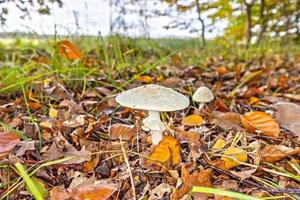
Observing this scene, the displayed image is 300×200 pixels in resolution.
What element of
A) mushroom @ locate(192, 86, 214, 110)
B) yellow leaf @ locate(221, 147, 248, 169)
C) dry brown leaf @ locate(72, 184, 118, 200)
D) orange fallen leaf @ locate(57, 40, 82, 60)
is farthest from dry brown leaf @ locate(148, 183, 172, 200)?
orange fallen leaf @ locate(57, 40, 82, 60)

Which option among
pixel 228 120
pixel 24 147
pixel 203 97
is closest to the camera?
pixel 24 147

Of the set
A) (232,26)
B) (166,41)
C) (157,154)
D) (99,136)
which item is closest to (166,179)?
(157,154)

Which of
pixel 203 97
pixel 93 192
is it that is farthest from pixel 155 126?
pixel 203 97

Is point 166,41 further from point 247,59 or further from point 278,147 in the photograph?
point 278,147

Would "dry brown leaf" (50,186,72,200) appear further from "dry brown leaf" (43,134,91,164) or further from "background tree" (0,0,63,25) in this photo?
"background tree" (0,0,63,25)

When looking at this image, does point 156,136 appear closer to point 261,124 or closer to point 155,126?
point 155,126

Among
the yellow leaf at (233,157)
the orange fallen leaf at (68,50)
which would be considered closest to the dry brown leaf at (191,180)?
the yellow leaf at (233,157)
